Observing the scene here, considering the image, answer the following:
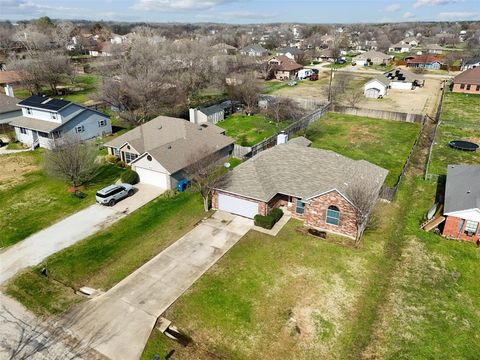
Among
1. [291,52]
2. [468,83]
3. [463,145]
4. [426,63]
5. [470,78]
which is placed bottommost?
[463,145]

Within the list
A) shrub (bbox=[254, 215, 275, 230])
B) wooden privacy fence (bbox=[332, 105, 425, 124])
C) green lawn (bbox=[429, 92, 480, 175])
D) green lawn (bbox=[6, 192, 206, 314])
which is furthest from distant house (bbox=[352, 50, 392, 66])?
shrub (bbox=[254, 215, 275, 230])

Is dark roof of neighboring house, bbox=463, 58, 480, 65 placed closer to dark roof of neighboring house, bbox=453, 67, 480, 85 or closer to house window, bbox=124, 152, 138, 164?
dark roof of neighboring house, bbox=453, 67, 480, 85

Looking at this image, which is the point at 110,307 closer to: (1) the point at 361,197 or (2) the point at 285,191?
(2) the point at 285,191

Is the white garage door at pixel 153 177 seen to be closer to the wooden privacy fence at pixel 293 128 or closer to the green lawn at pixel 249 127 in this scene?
the wooden privacy fence at pixel 293 128

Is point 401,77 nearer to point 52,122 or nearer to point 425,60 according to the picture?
point 425,60

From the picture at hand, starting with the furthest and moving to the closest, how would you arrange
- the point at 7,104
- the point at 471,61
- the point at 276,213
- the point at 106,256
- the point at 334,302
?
1. the point at 471,61
2. the point at 7,104
3. the point at 276,213
4. the point at 106,256
5. the point at 334,302

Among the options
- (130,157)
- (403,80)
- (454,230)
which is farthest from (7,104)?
(403,80)

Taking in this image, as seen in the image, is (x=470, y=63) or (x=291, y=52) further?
(x=291, y=52)

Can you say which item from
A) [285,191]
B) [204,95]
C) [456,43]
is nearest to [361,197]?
[285,191]
